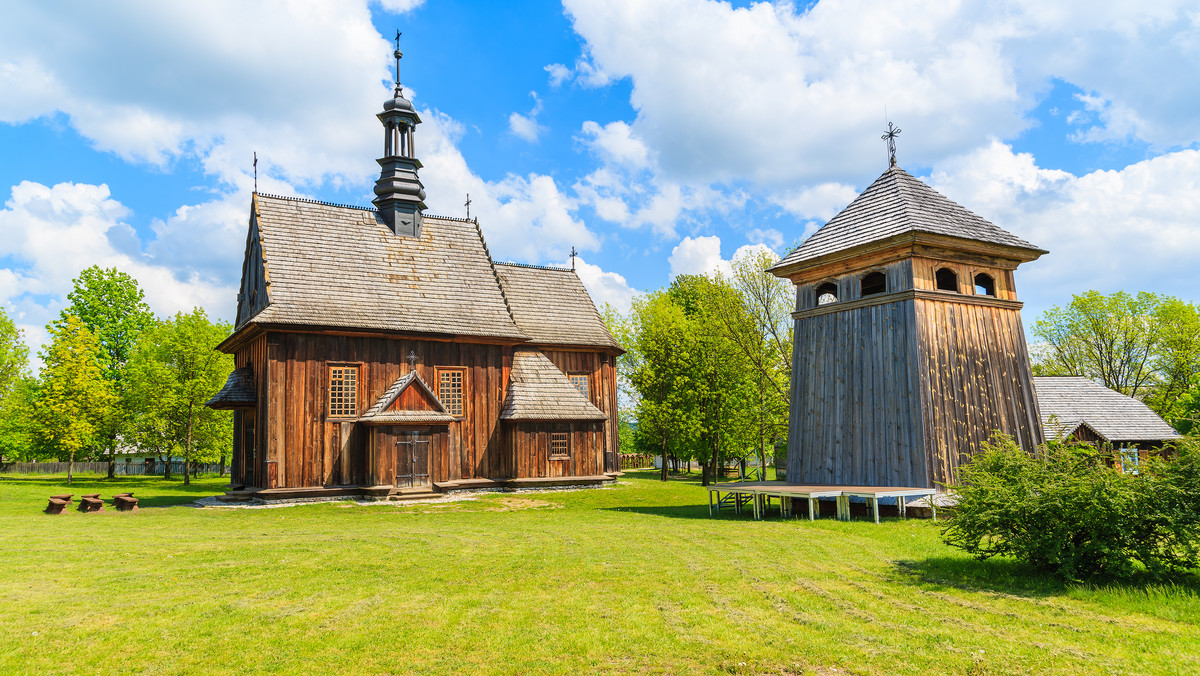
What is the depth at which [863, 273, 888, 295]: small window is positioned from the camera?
1847 cm

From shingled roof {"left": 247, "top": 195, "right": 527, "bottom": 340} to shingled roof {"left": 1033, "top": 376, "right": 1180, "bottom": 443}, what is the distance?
24590 mm

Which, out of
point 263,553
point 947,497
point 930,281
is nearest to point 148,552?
point 263,553

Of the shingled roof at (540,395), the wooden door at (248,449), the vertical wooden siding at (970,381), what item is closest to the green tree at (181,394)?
the wooden door at (248,449)

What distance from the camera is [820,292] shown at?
1922 cm

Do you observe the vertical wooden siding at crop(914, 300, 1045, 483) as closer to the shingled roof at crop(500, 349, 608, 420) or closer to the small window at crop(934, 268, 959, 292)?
the small window at crop(934, 268, 959, 292)

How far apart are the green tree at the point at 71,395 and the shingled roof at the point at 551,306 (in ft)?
66.5

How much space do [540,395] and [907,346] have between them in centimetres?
1414

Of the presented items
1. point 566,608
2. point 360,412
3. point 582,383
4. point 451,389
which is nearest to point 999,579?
point 566,608

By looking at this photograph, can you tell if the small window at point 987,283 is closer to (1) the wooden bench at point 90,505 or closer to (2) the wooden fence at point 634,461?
(1) the wooden bench at point 90,505

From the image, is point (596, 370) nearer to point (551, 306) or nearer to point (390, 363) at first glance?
point (551, 306)

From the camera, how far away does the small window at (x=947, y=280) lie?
57.3 feet

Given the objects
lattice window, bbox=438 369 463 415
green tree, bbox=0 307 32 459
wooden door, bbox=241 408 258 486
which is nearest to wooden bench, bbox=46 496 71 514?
wooden door, bbox=241 408 258 486

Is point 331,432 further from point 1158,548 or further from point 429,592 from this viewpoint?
point 1158,548

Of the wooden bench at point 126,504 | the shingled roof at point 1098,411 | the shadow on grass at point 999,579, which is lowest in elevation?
the shadow on grass at point 999,579
